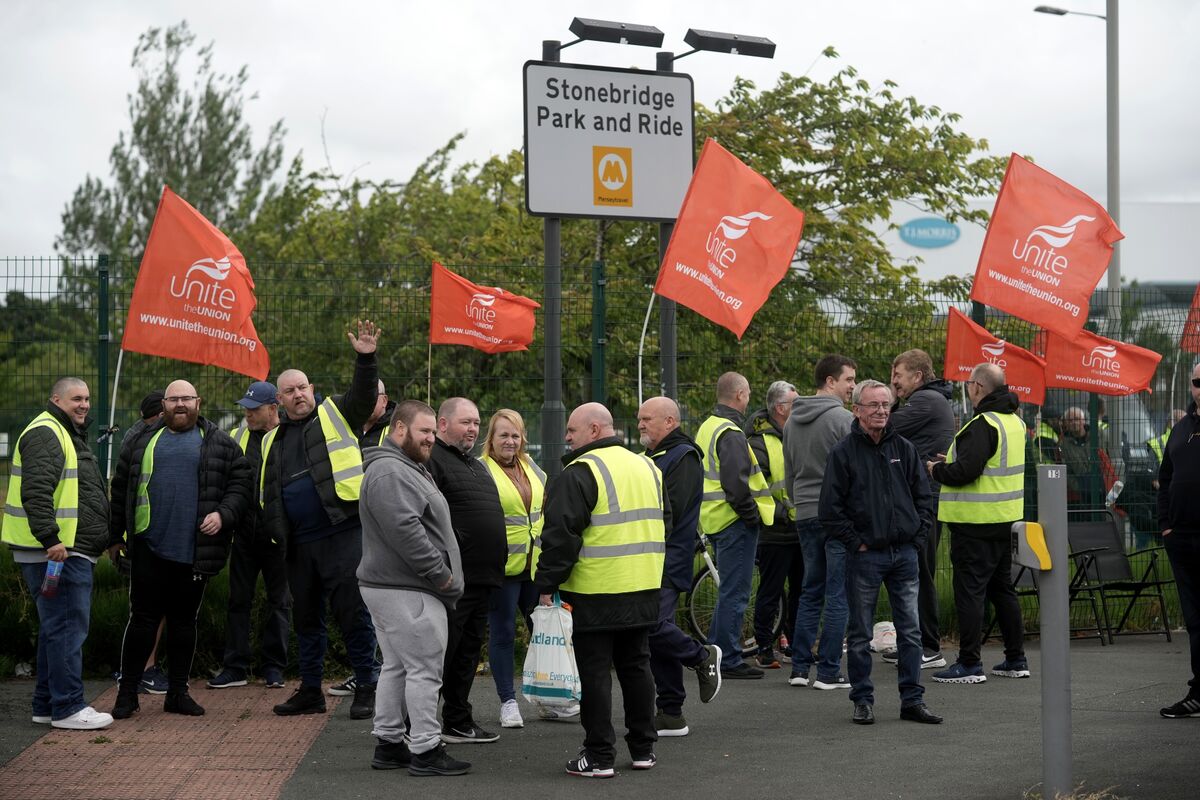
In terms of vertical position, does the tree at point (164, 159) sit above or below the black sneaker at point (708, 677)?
above

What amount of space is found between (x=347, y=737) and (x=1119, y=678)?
539 cm

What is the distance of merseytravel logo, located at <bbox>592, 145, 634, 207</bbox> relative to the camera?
1173cm

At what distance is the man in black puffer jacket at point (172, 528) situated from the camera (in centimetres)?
856

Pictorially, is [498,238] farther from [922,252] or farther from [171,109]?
[922,252]

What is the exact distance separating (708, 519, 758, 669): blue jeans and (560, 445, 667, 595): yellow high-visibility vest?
2.61m

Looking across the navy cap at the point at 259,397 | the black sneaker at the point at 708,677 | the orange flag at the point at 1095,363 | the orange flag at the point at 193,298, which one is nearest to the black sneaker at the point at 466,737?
Result: the black sneaker at the point at 708,677

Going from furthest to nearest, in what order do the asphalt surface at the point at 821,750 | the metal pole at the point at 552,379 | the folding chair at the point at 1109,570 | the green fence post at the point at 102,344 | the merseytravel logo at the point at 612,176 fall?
the merseytravel logo at the point at 612,176 < the folding chair at the point at 1109,570 < the metal pole at the point at 552,379 < the green fence post at the point at 102,344 < the asphalt surface at the point at 821,750

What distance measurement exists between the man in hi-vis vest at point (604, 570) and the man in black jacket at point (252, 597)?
10.4 ft

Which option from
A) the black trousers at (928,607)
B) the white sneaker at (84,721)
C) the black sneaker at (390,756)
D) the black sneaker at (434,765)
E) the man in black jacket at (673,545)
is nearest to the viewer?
the black sneaker at (434,765)

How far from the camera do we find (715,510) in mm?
9797

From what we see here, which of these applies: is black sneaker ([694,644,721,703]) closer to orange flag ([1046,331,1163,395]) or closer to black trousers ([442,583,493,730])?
black trousers ([442,583,493,730])

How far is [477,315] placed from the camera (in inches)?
428

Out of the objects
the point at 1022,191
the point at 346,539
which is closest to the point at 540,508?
the point at 346,539

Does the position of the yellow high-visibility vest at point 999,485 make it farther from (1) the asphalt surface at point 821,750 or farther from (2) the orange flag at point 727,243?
(2) the orange flag at point 727,243
